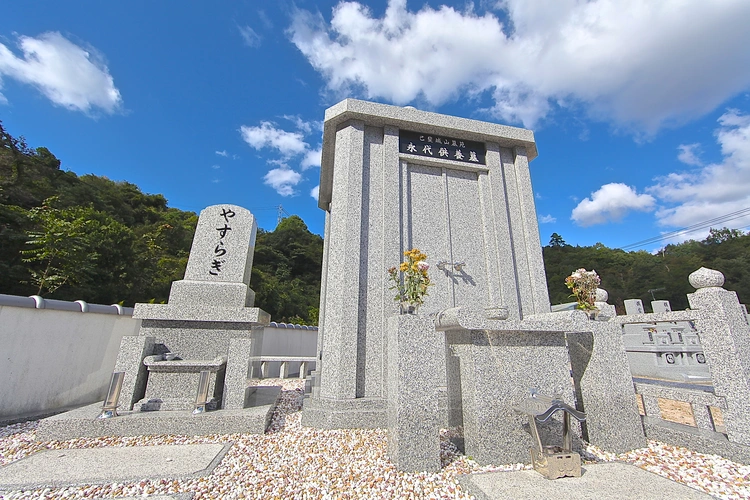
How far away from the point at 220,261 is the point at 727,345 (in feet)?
22.7

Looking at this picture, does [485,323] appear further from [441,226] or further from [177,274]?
[177,274]

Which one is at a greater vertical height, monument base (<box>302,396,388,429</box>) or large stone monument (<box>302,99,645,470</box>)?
large stone monument (<box>302,99,645,470</box>)

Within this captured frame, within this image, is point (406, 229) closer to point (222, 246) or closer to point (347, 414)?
point (347, 414)

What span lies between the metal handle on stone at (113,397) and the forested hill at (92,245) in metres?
7.85

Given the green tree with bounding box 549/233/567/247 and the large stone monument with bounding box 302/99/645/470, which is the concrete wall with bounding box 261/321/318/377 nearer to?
the large stone monument with bounding box 302/99/645/470

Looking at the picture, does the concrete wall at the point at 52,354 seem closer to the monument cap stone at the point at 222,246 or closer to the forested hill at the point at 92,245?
the monument cap stone at the point at 222,246

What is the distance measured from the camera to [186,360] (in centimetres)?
478

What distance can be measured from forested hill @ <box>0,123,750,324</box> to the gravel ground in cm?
817

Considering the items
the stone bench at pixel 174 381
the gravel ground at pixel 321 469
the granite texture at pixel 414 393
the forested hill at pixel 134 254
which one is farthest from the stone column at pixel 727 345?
the forested hill at pixel 134 254

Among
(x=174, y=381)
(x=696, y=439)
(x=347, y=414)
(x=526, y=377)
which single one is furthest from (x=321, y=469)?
(x=696, y=439)

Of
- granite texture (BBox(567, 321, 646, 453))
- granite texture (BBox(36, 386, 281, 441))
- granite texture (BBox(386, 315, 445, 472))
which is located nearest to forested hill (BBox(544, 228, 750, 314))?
granite texture (BBox(567, 321, 646, 453))

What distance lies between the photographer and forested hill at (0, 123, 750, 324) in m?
9.98

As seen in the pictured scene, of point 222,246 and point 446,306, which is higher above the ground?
point 222,246

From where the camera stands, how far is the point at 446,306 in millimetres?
5625
